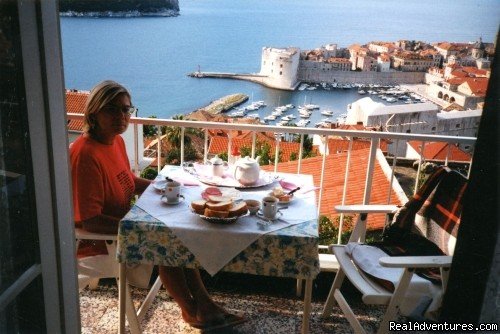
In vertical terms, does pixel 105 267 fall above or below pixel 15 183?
below

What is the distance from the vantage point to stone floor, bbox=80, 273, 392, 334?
2498mm

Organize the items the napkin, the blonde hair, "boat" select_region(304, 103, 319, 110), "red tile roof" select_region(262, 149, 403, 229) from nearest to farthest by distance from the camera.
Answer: the blonde hair < the napkin < "red tile roof" select_region(262, 149, 403, 229) < "boat" select_region(304, 103, 319, 110)

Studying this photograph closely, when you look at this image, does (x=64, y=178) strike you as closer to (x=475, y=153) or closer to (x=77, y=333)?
(x=77, y=333)

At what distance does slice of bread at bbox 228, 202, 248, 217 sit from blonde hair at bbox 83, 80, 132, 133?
86 centimetres

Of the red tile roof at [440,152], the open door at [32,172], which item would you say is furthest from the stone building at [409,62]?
the open door at [32,172]

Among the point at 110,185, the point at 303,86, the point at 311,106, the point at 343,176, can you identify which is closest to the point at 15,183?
the point at 110,185

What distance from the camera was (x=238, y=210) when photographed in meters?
1.97

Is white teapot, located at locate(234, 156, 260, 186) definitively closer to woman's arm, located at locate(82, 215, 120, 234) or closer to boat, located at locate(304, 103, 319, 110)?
woman's arm, located at locate(82, 215, 120, 234)

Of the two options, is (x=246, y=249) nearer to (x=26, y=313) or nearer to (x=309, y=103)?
(x=26, y=313)

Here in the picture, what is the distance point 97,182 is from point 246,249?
2.67 feet

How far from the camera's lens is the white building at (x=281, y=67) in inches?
746

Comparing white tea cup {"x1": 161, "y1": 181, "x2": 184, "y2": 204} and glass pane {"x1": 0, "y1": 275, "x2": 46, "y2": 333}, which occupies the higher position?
glass pane {"x1": 0, "y1": 275, "x2": 46, "y2": 333}

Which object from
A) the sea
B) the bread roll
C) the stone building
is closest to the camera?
the bread roll

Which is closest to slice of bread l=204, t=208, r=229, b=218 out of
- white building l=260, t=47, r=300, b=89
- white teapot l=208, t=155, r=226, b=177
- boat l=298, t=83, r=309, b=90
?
white teapot l=208, t=155, r=226, b=177
